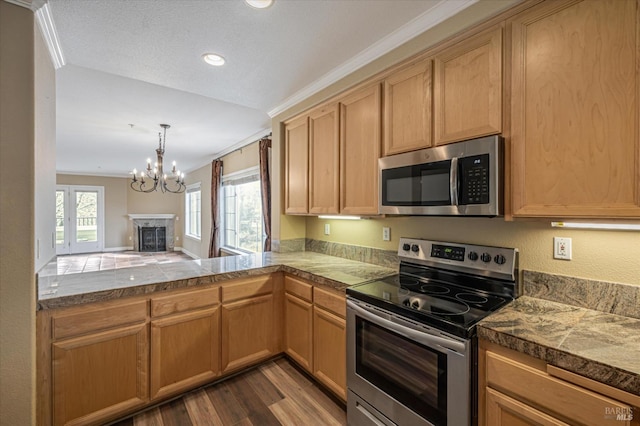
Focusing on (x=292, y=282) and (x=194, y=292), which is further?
(x=292, y=282)

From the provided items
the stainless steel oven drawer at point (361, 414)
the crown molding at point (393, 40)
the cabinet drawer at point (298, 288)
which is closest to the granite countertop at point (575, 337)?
the stainless steel oven drawer at point (361, 414)

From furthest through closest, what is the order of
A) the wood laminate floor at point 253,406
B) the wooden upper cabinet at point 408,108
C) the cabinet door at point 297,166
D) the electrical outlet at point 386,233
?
the cabinet door at point 297,166, the electrical outlet at point 386,233, the wood laminate floor at point 253,406, the wooden upper cabinet at point 408,108

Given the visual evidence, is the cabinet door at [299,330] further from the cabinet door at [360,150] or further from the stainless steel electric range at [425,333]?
the cabinet door at [360,150]

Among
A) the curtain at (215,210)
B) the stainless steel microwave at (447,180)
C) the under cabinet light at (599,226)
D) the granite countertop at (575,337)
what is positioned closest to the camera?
the granite countertop at (575,337)

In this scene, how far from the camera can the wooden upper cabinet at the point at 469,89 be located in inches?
58.9

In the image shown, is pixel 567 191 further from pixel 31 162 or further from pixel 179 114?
pixel 179 114

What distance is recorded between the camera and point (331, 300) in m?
2.07

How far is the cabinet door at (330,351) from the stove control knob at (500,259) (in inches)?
40.2

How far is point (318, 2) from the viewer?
5.28 feet

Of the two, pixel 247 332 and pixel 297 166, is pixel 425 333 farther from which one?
pixel 297 166

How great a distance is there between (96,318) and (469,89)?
2.56m

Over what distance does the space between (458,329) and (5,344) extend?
2183 mm

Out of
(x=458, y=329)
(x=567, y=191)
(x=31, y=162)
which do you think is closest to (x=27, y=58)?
(x=31, y=162)

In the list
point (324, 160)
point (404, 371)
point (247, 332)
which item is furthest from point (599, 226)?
point (247, 332)
